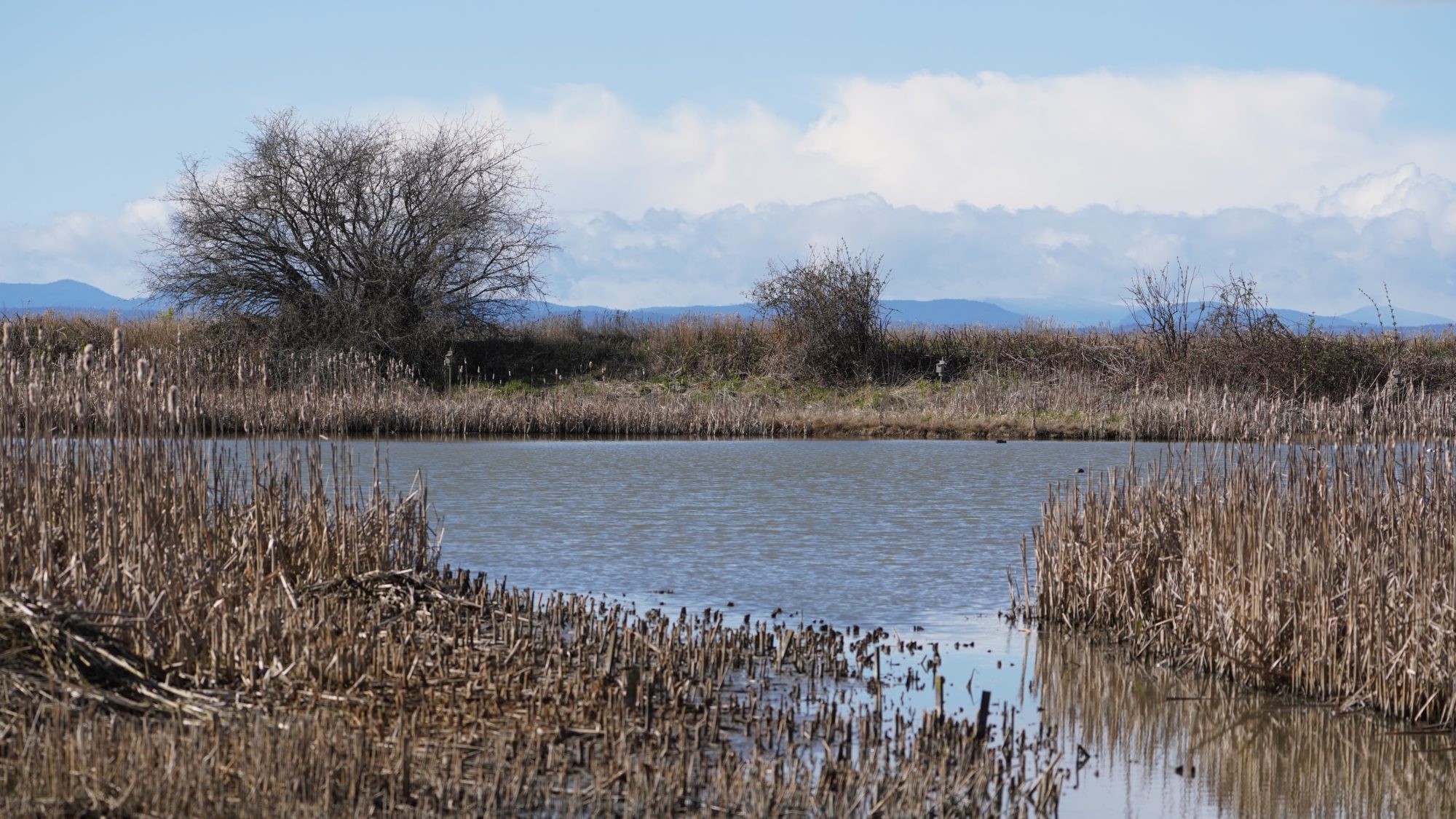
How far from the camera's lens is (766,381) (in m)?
35.0

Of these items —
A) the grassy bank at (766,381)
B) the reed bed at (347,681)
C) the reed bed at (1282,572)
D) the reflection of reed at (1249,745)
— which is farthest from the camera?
the grassy bank at (766,381)

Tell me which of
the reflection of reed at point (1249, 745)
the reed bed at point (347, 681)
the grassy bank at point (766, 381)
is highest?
the grassy bank at point (766, 381)

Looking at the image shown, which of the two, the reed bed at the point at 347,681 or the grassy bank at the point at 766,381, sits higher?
the grassy bank at the point at 766,381

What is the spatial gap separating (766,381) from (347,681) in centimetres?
2891

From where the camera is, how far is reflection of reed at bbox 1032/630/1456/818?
6.15 metres

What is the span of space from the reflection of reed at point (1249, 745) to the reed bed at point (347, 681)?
2.07 feet

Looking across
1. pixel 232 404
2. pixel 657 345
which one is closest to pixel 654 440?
pixel 232 404

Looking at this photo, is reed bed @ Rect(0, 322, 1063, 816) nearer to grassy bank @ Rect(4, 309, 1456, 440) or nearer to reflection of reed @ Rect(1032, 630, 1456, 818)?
reflection of reed @ Rect(1032, 630, 1456, 818)

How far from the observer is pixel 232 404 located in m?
25.4

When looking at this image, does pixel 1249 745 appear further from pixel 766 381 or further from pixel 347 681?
pixel 766 381

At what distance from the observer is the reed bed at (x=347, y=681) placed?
4.88 m

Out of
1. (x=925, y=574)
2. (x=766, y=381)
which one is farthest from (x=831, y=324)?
(x=925, y=574)

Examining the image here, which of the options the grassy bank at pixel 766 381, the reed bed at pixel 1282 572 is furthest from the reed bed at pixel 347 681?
the grassy bank at pixel 766 381

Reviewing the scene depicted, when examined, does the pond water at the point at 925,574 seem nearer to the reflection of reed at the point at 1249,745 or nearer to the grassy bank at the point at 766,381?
the reflection of reed at the point at 1249,745
